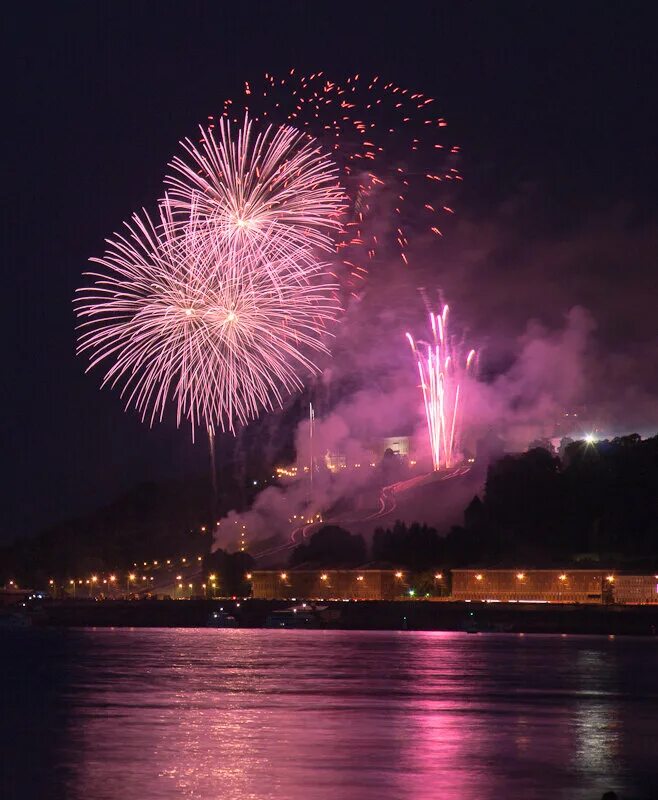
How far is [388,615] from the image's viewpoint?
A: 319 feet

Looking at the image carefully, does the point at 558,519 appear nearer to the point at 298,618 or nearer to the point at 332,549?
the point at 298,618

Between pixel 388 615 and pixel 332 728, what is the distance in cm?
6851

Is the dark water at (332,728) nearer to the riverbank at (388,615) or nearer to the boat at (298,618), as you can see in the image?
the riverbank at (388,615)

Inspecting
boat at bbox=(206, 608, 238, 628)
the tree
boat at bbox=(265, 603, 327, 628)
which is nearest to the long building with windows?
the tree

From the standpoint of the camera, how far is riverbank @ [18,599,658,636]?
83.6 meters

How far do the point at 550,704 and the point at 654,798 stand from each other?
50.0 feet

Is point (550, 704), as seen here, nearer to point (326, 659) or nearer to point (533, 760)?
point (533, 760)

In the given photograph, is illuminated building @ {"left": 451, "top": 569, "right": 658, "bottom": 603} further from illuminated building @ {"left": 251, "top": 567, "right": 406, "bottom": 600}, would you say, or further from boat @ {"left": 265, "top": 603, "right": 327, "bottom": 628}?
boat @ {"left": 265, "top": 603, "right": 327, "bottom": 628}

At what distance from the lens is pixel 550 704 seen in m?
35.2

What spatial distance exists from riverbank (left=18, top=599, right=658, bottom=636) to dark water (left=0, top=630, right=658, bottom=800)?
28.0 metres

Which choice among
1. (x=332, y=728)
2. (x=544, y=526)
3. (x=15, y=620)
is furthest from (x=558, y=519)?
(x=332, y=728)

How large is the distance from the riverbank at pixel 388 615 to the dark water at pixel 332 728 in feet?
91.7

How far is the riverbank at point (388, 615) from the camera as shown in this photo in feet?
274

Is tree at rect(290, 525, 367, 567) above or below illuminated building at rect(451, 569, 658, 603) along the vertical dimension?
above
